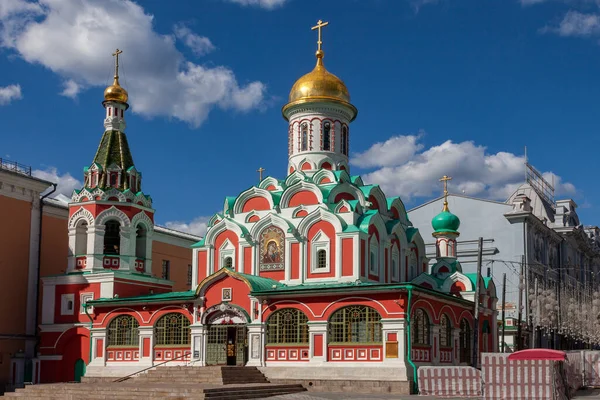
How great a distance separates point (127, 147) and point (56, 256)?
19.8 feet

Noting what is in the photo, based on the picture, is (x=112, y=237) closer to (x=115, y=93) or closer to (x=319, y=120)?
(x=115, y=93)

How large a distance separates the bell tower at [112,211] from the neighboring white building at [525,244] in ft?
62.5

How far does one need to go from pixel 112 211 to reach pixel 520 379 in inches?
691

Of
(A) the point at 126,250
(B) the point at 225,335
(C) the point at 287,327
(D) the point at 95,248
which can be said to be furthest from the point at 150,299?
(C) the point at 287,327

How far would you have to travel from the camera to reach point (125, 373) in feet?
91.4

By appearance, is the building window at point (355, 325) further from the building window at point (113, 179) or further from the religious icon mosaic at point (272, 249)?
the building window at point (113, 179)

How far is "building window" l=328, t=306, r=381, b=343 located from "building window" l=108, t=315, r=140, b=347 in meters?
7.65

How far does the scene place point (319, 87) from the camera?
31.9 meters

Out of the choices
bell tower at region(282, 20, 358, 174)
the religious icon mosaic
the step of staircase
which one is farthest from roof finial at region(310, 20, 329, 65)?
the step of staircase

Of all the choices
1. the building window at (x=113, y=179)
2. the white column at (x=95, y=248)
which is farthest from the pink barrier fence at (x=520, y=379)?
the building window at (x=113, y=179)

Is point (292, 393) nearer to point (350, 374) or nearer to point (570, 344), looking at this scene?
point (350, 374)

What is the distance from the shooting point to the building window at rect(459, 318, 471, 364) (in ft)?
94.6

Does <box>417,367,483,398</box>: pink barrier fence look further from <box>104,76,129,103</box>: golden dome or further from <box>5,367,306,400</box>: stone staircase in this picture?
<box>104,76,129,103</box>: golden dome

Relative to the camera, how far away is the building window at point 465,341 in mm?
28828
